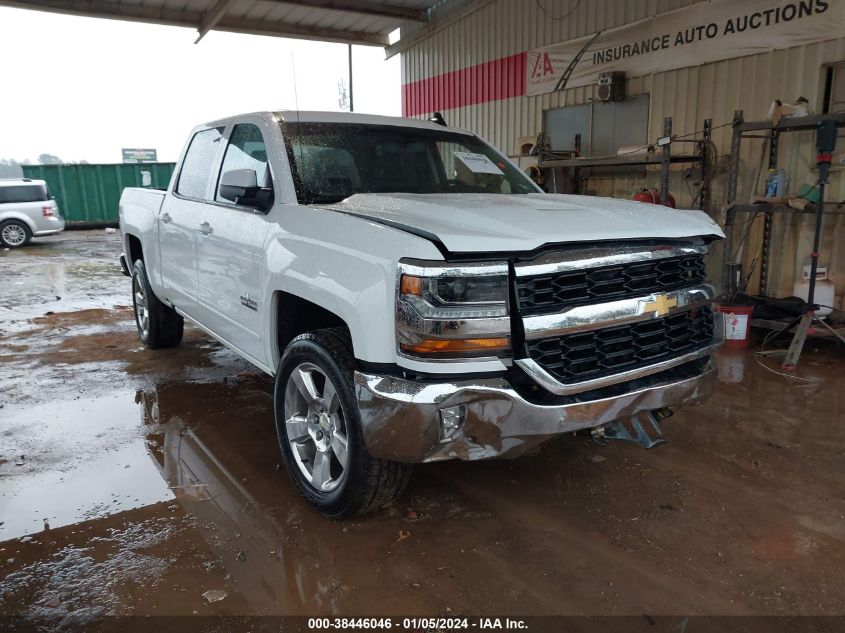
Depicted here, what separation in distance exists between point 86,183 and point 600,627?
2153 centimetres

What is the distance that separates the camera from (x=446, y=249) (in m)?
2.25

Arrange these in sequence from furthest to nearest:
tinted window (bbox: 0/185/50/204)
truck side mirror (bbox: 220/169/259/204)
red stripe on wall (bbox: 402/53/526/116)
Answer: tinted window (bbox: 0/185/50/204), red stripe on wall (bbox: 402/53/526/116), truck side mirror (bbox: 220/169/259/204)

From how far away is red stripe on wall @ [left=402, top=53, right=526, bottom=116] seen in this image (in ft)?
33.9

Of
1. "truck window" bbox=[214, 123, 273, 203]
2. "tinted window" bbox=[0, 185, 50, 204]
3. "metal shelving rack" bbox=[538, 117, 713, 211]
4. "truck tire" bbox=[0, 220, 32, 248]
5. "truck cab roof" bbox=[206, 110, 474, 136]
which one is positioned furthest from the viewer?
"truck tire" bbox=[0, 220, 32, 248]

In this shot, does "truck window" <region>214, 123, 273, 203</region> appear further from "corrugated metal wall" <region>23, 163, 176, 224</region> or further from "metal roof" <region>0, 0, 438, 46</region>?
"corrugated metal wall" <region>23, 163, 176, 224</region>

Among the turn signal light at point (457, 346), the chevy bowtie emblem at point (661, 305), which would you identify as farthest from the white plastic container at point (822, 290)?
the turn signal light at point (457, 346)

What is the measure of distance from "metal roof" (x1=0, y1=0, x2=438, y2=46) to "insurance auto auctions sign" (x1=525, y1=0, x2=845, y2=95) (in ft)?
12.2

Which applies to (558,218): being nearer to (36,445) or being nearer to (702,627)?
(702,627)

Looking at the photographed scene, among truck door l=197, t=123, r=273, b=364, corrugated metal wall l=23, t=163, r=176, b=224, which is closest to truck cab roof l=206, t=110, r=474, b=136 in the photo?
truck door l=197, t=123, r=273, b=364

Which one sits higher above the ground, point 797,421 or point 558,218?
point 558,218

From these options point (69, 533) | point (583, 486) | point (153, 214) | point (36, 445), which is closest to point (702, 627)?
point (583, 486)

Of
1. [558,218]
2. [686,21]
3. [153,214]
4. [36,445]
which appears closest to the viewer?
[558,218]

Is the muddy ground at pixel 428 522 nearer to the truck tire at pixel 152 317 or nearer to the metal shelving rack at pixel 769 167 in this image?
the truck tire at pixel 152 317

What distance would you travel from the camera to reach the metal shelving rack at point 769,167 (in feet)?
18.5
